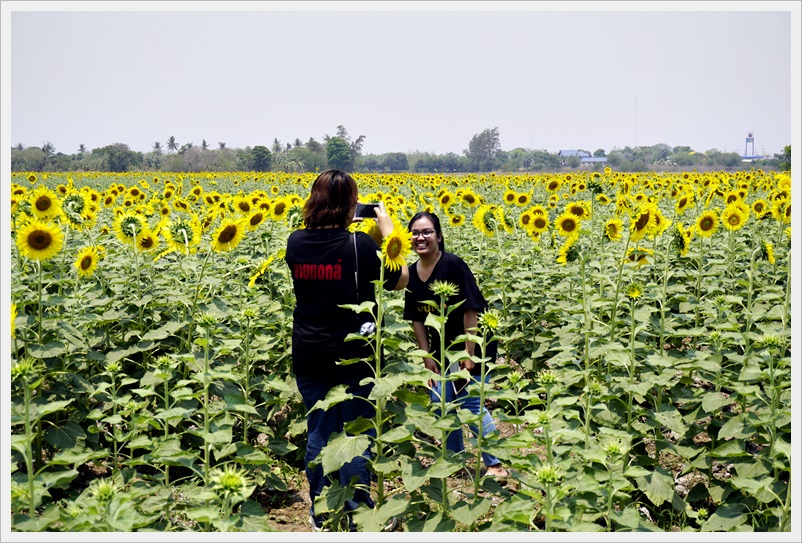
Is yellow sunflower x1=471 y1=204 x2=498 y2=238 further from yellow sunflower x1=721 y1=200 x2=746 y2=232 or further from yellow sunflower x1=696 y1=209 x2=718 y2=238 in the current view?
yellow sunflower x1=721 y1=200 x2=746 y2=232

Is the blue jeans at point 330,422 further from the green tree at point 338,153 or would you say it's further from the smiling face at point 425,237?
the green tree at point 338,153

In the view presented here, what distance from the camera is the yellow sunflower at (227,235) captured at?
471 centimetres

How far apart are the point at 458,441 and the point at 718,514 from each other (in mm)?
1472

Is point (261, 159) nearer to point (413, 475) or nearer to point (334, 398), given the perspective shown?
point (334, 398)

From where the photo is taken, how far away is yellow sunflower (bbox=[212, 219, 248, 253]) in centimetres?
471

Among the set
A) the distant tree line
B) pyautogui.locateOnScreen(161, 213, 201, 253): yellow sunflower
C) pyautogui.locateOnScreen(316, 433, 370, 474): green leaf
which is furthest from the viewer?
the distant tree line

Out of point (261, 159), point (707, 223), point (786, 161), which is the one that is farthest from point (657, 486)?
point (261, 159)

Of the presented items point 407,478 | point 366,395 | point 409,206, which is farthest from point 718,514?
point 409,206

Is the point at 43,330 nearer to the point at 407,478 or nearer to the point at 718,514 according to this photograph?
the point at 407,478

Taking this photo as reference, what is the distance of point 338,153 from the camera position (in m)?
59.8

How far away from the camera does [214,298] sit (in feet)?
15.8

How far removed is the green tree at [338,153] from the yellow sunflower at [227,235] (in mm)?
52618

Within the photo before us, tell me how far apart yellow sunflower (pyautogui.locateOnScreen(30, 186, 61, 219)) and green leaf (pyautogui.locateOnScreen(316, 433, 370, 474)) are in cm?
272

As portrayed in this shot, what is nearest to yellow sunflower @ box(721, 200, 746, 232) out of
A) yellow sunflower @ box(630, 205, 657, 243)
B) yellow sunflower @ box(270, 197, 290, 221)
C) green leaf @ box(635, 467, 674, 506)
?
yellow sunflower @ box(630, 205, 657, 243)
